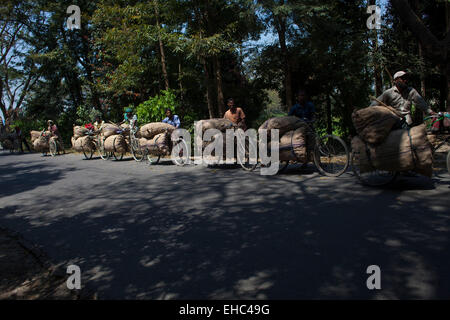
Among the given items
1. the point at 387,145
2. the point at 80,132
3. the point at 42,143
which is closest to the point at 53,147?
the point at 42,143

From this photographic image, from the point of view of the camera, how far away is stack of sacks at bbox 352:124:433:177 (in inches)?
228

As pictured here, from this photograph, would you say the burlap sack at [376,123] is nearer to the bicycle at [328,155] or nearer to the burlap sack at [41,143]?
the bicycle at [328,155]

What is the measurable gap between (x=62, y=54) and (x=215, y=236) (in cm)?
2907

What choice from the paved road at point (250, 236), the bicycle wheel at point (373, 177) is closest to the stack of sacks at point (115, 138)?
the paved road at point (250, 236)

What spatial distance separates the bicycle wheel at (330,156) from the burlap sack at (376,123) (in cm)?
127

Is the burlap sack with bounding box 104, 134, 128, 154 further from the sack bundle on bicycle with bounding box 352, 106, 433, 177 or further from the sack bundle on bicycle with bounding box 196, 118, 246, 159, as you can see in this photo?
the sack bundle on bicycle with bounding box 352, 106, 433, 177

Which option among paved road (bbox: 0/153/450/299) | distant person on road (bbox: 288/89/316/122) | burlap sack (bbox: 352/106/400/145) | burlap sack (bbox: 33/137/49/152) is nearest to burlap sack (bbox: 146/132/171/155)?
paved road (bbox: 0/153/450/299)

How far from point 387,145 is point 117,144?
10624 millimetres

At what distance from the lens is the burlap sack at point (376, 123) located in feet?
20.4

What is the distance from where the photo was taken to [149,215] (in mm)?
5578

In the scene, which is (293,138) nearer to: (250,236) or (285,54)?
(250,236)

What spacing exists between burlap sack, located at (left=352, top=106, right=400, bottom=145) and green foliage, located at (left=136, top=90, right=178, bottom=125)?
10.7 metres
